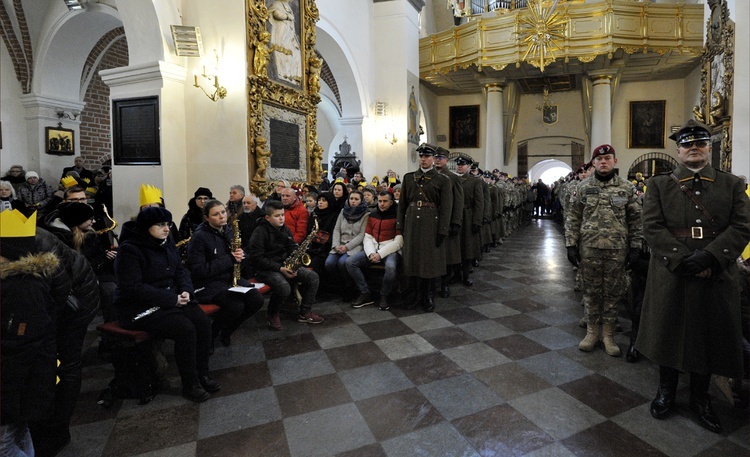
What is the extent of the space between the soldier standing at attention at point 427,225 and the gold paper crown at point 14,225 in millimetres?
3510

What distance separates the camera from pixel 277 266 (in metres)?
4.30

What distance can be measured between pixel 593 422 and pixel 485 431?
673 millimetres

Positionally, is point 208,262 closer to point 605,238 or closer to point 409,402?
point 409,402


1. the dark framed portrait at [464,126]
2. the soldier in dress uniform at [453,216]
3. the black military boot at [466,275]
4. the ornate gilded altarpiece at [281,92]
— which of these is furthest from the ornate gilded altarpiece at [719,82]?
the dark framed portrait at [464,126]

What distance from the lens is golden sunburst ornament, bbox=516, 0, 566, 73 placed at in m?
12.5

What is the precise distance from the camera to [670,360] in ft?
8.40

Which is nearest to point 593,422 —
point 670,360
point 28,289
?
point 670,360

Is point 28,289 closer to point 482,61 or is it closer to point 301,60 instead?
point 301,60

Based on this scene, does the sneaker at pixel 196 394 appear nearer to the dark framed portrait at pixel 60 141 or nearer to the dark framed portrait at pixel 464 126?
the dark framed portrait at pixel 60 141

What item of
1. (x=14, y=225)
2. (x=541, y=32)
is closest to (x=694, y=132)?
(x=14, y=225)

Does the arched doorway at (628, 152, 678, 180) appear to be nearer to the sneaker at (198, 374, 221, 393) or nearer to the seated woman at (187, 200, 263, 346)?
the seated woman at (187, 200, 263, 346)

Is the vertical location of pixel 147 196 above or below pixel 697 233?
above

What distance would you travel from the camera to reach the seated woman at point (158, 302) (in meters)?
2.81

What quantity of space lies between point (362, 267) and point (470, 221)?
221 cm
